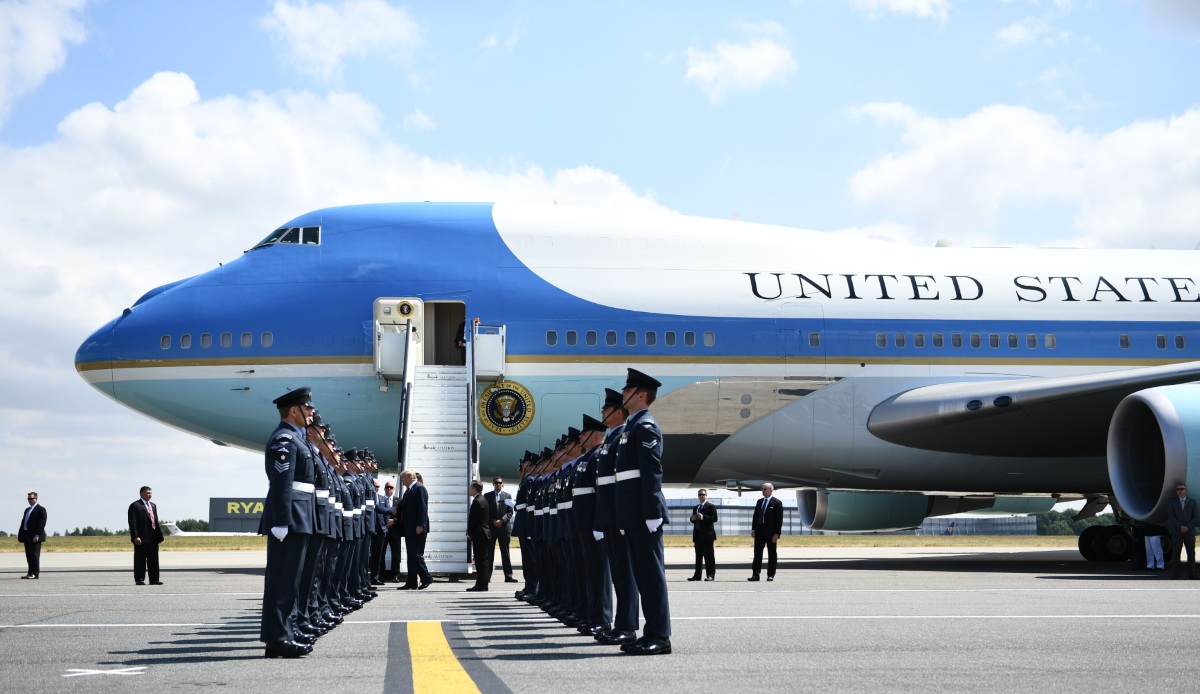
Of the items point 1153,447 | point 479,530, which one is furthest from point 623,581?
point 1153,447

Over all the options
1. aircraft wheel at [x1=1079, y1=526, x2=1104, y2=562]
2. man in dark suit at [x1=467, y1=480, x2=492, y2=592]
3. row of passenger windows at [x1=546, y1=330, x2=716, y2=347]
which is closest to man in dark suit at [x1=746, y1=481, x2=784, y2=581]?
row of passenger windows at [x1=546, y1=330, x2=716, y2=347]

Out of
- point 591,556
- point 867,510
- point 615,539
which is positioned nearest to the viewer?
point 615,539

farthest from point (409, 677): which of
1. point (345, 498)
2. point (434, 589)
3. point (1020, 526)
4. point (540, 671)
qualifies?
point (1020, 526)

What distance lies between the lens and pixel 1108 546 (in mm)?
21094

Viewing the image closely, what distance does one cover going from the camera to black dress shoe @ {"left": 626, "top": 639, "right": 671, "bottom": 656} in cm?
707

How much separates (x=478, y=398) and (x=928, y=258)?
277 inches

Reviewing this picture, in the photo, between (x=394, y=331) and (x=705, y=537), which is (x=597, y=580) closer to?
(x=705, y=537)

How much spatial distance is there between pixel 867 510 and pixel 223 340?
1060 cm

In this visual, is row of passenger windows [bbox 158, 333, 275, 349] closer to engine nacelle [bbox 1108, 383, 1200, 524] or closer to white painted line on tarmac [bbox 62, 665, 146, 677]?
engine nacelle [bbox 1108, 383, 1200, 524]

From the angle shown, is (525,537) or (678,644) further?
(525,537)

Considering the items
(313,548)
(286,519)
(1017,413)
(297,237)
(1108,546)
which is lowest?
(1108,546)

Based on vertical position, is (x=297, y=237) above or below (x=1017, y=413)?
above

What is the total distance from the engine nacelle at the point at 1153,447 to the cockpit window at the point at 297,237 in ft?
35.9

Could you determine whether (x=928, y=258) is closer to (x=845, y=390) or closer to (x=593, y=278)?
(x=845, y=390)
